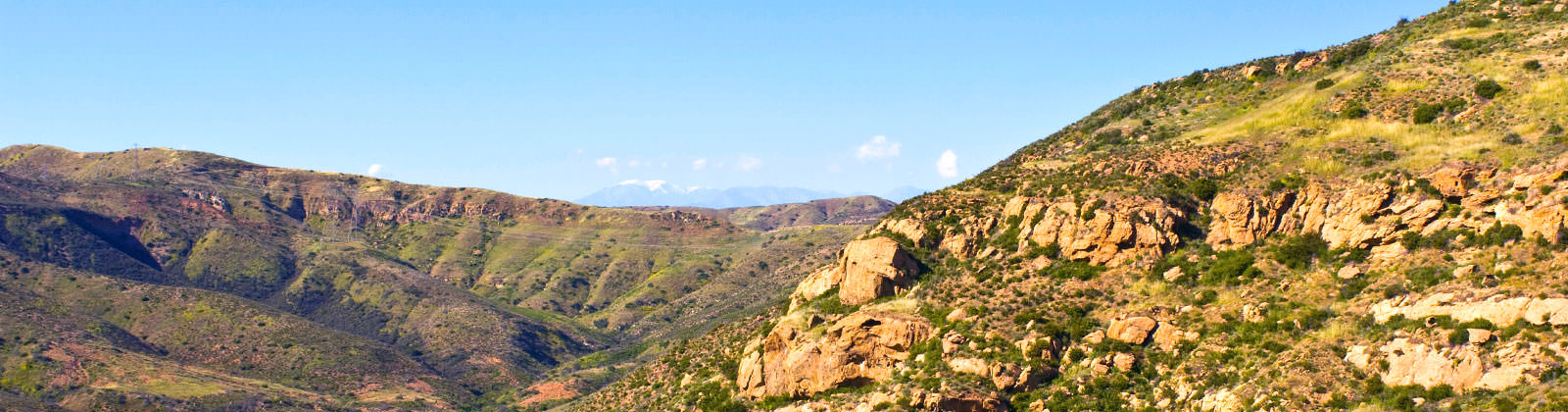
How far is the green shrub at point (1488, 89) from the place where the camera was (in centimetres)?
6994

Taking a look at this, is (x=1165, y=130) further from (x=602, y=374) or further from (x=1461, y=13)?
(x=602, y=374)

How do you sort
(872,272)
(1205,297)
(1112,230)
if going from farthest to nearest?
(872,272)
(1112,230)
(1205,297)

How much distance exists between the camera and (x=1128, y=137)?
3442 inches

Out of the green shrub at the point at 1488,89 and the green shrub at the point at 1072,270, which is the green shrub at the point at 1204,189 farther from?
the green shrub at the point at 1488,89

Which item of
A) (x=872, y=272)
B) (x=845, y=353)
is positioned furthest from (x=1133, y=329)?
(x=872, y=272)

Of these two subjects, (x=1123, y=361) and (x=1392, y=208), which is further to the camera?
(x=1392, y=208)

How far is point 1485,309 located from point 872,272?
120 ft

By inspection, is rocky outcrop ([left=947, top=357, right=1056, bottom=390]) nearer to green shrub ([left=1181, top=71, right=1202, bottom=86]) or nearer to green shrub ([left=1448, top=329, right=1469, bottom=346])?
green shrub ([left=1448, top=329, right=1469, bottom=346])

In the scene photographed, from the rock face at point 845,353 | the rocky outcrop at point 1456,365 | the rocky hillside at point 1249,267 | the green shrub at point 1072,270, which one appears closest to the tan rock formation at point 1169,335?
the rocky hillside at point 1249,267

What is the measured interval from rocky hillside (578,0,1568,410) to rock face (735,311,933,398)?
15 centimetres

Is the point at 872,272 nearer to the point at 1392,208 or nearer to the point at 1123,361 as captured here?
the point at 1123,361


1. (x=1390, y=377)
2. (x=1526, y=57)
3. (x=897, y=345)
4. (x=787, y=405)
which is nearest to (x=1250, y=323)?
(x=1390, y=377)

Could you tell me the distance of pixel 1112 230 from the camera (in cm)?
6912

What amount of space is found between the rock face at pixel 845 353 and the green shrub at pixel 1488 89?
130ft
